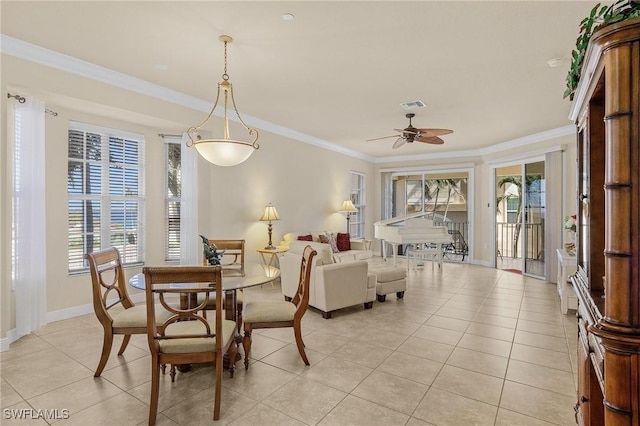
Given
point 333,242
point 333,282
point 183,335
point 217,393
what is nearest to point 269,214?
point 333,242

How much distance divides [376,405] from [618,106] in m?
2.08

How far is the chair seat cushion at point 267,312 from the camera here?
271 centimetres

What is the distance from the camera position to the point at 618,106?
1.00 meters

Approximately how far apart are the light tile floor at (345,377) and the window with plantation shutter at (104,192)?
941 millimetres

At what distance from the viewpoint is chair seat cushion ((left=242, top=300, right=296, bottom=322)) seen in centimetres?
271

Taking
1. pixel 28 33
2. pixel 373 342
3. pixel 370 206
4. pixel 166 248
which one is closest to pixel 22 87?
pixel 28 33

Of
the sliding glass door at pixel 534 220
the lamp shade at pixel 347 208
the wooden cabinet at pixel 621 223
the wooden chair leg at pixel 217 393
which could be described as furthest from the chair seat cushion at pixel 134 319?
the sliding glass door at pixel 534 220

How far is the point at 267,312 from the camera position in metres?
2.75

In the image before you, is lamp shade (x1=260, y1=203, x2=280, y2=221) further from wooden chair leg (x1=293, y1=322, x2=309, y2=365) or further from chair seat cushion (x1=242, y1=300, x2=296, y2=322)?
wooden chair leg (x1=293, y1=322, x2=309, y2=365)

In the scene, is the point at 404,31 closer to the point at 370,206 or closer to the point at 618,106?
the point at 618,106

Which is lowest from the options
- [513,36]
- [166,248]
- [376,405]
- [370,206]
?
[376,405]

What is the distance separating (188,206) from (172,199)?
14.6 inches

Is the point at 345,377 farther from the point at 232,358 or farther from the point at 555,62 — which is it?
the point at 555,62

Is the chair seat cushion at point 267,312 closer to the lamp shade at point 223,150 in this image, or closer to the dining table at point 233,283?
the dining table at point 233,283
